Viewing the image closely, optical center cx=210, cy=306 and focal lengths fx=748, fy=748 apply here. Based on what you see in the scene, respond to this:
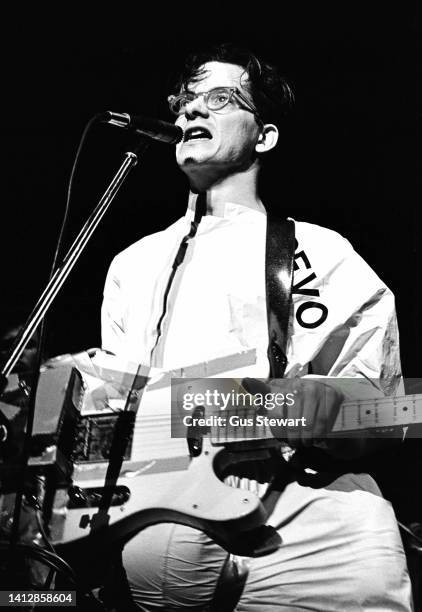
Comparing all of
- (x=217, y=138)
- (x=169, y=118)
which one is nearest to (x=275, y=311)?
(x=217, y=138)

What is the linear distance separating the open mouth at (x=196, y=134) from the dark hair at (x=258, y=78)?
16 cm

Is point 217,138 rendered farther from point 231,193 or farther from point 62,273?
point 62,273

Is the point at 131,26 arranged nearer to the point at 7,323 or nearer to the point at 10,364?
the point at 7,323

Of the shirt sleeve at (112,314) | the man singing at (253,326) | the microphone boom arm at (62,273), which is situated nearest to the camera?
the microphone boom arm at (62,273)

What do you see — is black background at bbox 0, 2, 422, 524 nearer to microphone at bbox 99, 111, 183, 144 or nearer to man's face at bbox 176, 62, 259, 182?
man's face at bbox 176, 62, 259, 182

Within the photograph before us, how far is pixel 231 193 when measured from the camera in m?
2.08

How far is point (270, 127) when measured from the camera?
2.17 metres

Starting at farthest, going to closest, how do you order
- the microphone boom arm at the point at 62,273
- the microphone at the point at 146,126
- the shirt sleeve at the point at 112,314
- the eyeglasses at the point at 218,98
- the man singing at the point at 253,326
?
the eyeglasses at the point at 218,98 < the shirt sleeve at the point at 112,314 < the microphone at the point at 146,126 < the man singing at the point at 253,326 < the microphone boom arm at the point at 62,273

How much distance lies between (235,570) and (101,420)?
430 mm

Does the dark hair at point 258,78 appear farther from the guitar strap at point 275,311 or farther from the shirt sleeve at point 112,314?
the shirt sleeve at point 112,314

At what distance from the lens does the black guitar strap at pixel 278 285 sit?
1711 millimetres

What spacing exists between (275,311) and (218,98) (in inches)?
26.7

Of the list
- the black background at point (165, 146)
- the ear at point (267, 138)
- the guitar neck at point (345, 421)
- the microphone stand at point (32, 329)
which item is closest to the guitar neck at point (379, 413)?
the guitar neck at point (345, 421)

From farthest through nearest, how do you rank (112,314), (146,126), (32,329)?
(112,314) < (146,126) < (32,329)
